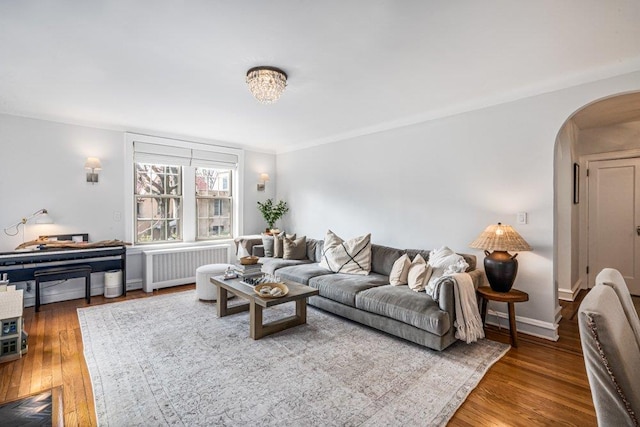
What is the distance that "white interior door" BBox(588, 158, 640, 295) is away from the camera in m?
4.33

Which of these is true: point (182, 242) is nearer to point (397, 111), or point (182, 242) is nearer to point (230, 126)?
point (230, 126)

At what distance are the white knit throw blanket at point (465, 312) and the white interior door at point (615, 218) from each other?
328 cm

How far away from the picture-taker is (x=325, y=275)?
383 cm

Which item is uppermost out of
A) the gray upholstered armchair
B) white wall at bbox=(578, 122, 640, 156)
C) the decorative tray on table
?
white wall at bbox=(578, 122, 640, 156)

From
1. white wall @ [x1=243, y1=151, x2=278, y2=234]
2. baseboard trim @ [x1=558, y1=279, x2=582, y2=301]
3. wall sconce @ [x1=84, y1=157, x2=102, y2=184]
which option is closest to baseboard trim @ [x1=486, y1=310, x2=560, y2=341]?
baseboard trim @ [x1=558, y1=279, x2=582, y2=301]

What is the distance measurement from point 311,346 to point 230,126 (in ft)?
11.0

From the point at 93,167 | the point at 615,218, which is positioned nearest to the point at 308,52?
the point at 93,167

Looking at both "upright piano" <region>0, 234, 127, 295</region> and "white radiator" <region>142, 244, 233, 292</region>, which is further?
"white radiator" <region>142, 244, 233, 292</region>

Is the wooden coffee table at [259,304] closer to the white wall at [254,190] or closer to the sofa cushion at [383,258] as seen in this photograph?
the sofa cushion at [383,258]

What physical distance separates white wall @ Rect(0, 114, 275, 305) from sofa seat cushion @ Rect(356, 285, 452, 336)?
3.72 meters

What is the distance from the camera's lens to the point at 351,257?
13.2 ft

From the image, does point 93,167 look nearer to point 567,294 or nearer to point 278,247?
point 278,247

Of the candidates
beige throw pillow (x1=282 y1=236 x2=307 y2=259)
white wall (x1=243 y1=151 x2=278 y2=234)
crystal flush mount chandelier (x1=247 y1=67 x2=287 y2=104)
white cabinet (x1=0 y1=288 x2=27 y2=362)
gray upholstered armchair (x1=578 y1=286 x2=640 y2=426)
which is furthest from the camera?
white wall (x1=243 y1=151 x2=278 y2=234)

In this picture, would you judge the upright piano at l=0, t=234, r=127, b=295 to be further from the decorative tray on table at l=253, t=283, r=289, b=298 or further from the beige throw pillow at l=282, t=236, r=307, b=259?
the decorative tray on table at l=253, t=283, r=289, b=298
